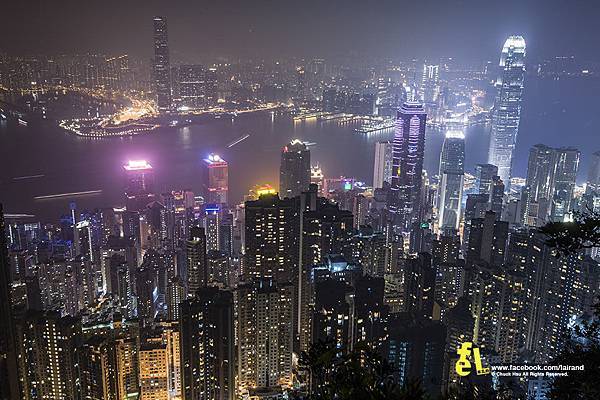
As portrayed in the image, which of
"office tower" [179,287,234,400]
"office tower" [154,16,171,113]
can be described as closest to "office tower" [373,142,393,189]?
"office tower" [154,16,171,113]

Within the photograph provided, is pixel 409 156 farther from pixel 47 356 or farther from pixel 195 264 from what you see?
pixel 47 356

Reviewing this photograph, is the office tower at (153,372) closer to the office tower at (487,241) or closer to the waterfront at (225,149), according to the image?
the waterfront at (225,149)

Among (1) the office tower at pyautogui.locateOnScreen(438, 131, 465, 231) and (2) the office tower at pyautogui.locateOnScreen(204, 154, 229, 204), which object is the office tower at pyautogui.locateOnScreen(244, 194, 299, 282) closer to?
(2) the office tower at pyautogui.locateOnScreen(204, 154, 229, 204)

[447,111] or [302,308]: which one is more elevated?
[447,111]

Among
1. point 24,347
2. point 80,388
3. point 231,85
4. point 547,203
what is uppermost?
point 231,85

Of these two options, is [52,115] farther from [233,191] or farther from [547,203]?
[547,203]

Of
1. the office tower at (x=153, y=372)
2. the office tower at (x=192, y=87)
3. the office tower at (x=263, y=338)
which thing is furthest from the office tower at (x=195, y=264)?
the office tower at (x=192, y=87)

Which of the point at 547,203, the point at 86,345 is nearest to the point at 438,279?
the point at 547,203
